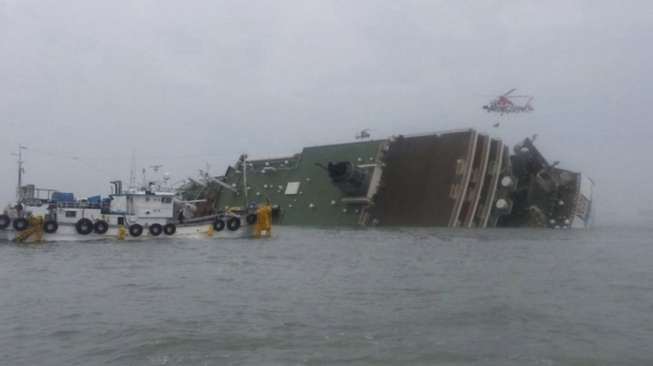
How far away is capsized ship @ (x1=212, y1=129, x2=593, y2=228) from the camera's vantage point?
44.8m

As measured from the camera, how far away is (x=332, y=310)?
1249 cm

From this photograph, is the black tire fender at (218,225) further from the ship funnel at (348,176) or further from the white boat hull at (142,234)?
the ship funnel at (348,176)

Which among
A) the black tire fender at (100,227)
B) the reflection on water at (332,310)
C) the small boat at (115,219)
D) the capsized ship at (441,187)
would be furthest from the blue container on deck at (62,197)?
the capsized ship at (441,187)

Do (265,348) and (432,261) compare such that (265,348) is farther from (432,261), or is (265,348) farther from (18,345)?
(432,261)

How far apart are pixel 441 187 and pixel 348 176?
6.87 m

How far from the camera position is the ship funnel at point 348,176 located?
4791cm

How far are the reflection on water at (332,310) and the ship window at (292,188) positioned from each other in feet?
105

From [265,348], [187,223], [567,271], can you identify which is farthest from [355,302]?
[187,223]

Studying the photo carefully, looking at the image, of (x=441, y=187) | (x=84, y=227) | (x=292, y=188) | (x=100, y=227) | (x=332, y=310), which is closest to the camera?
(x=332, y=310)

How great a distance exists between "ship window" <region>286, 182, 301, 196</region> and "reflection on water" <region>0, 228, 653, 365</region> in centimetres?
3188

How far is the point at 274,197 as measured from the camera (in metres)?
56.7

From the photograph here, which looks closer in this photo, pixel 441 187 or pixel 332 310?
pixel 332 310

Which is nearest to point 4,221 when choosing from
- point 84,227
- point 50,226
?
point 50,226

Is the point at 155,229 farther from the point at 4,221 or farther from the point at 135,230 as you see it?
the point at 4,221
